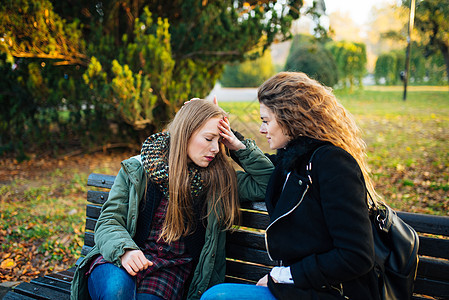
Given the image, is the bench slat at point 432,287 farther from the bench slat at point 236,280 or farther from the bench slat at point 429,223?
the bench slat at point 236,280

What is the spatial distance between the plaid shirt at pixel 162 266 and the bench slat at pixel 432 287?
4.01ft

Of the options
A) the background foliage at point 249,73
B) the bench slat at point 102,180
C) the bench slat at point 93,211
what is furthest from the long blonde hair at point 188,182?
the background foliage at point 249,73

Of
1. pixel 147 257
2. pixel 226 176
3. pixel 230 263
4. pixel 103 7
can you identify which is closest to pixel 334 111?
pixel 226 176

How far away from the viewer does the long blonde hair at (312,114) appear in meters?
1.85

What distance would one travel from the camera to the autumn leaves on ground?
159 inches

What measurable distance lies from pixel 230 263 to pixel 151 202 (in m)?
0.62

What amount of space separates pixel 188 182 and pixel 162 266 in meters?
0.49

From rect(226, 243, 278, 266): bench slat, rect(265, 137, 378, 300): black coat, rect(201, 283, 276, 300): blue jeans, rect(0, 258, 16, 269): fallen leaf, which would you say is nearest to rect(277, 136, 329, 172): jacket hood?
rect(265, 137, 378, 300): black coat

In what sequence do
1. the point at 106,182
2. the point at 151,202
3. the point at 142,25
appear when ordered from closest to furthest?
the point at 151,202 < the point at 106,182 < the point at 142,25

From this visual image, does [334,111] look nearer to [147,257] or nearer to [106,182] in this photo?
[147,257]

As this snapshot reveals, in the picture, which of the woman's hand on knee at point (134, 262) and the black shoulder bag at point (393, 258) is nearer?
the black shoulder bag at point (393, 258)

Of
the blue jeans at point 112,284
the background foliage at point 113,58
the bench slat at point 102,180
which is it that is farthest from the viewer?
the background foliage at point 113,58

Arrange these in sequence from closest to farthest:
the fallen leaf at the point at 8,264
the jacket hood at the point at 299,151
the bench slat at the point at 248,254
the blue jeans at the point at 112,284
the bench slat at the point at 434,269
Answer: the jacket hood at the point at 299,151
the bench slat at the point at 434,269
the blue jeans at the point at 112,284
the bench slat at the point at 248,254
the fallen leaf at the point at 8,264

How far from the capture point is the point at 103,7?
655 centimetres
